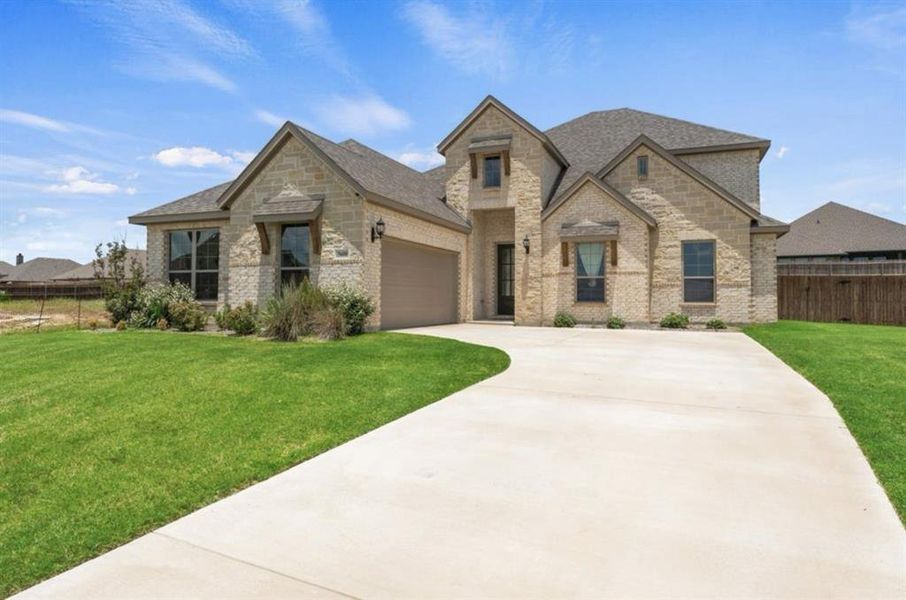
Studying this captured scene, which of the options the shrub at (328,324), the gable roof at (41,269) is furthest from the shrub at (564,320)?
the gable roof at (41,269)

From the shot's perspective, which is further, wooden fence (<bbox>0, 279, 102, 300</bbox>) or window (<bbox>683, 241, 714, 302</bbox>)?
wooden fence (<bbox>0, 279, 102, 300</bbox>)

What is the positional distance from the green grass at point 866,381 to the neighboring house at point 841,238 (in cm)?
2059

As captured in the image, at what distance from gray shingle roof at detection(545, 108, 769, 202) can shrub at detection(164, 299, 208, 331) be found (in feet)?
45.8

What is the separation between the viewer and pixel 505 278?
A: 2061 cm

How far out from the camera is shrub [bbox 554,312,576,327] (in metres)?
17.9

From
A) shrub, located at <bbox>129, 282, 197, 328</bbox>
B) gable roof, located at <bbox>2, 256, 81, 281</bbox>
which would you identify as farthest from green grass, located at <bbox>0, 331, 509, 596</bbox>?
gable roof, located at <bbox>2, 256, 81, 281</bbox>

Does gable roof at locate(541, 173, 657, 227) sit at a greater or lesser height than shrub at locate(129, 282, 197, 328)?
greater

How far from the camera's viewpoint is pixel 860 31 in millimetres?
9344

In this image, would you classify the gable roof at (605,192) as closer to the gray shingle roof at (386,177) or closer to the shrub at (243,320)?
the gray shingle roof at (386,177)

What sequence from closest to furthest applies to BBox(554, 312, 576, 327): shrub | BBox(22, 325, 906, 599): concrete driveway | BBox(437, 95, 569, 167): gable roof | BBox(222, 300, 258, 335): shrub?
1. BBox(22, 325, 906, 599): concrete driveway
2. BBox(222, 300, 258, 335): shrub
3. BBox(554, 312, 576, 327): shrub
4. BBox(437, 95, 569, 167): gable roof

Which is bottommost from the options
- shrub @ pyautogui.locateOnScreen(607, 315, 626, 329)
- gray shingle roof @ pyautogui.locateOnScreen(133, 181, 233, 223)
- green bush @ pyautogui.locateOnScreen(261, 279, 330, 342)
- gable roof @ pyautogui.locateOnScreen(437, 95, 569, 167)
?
shrub @ pyautogui.locateOnScreen(607, 315, 626, 329)

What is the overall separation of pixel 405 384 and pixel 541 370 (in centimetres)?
244

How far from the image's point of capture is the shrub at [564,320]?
17.9 metres

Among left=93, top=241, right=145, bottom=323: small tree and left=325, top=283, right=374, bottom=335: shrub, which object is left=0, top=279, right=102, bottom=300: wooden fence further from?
left=325, top=283, right=374, bottom=335: shrub
